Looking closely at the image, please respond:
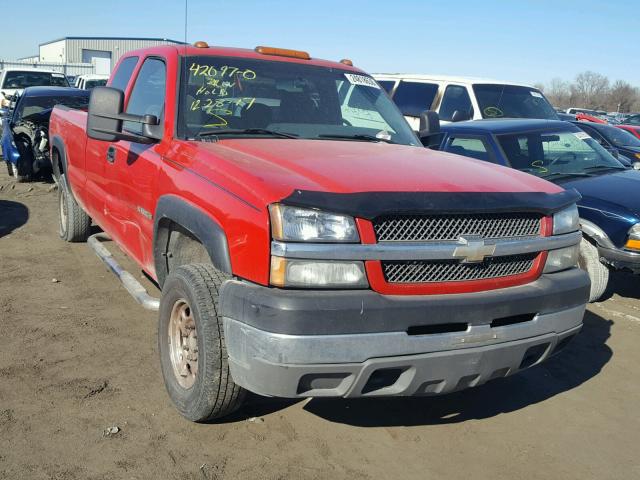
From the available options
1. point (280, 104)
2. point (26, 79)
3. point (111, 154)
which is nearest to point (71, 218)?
point (111, 154)

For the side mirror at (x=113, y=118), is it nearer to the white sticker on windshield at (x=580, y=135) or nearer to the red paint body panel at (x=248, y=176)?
the red paint body panel at (x=248, y=176)

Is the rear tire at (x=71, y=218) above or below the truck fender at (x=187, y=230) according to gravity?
below

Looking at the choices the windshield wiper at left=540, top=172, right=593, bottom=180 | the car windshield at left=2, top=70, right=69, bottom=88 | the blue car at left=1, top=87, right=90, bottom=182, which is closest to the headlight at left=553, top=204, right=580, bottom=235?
the windshield wiper at left=540, top=172, right=593, bottom=180

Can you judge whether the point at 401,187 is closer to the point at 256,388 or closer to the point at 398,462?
the point at 256,388

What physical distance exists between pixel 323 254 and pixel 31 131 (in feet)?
32.4

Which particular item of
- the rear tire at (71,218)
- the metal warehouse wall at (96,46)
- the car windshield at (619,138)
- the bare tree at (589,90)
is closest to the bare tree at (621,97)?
the bare tree at (589,90)

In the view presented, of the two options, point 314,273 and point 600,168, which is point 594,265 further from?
point 314,273

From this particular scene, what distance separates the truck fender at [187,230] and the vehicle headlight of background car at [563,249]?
1.59m

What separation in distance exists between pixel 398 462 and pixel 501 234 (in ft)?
3.84

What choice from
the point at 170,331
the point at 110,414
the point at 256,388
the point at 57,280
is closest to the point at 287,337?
the point at 256,388

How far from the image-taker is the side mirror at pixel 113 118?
4.02m

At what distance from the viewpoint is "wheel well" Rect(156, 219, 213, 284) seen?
3660 mm

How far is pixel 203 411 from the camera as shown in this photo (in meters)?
3.29

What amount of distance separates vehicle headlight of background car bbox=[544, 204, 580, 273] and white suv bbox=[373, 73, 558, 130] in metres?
6.54
